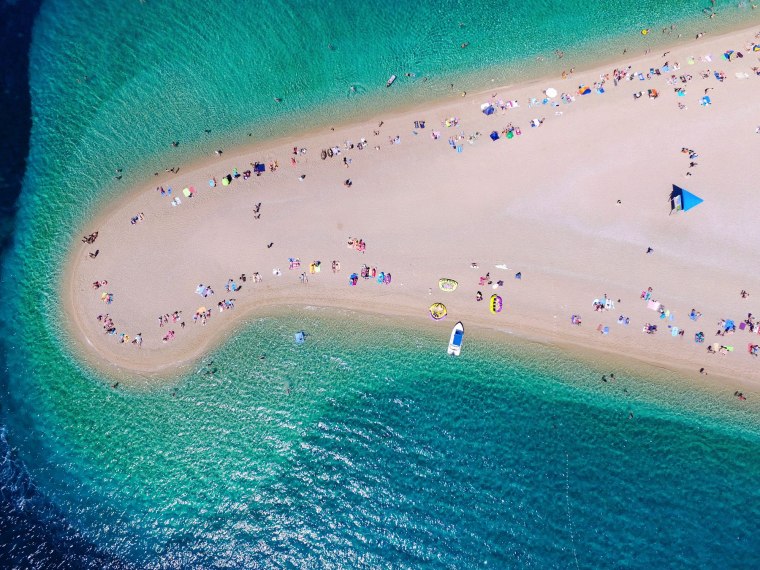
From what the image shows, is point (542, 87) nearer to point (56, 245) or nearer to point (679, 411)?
point (679, 411)

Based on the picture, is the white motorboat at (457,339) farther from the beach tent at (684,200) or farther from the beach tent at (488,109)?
the beach tent at (684,200)

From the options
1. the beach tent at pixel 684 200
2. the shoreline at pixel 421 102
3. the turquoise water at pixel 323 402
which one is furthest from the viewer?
the shoreline at pixel 421 102

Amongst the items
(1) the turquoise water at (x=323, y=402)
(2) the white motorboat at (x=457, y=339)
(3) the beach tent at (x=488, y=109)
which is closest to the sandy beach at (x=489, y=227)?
(3) the beach tent at (x=488, y=109)

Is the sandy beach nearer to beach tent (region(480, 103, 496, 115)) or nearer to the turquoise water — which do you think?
beach tent (region(480, 103, 496, 115))

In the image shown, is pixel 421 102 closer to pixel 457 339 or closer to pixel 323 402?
pixel 457 339

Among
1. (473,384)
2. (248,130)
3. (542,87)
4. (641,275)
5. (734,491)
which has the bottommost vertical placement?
(734,491)

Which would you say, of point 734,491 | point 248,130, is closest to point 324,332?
point 248,130
